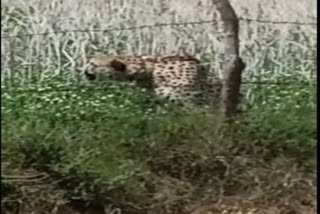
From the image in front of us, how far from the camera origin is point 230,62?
15.1ft

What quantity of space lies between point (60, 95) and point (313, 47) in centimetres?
126

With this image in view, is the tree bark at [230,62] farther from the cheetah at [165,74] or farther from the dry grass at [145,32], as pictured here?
the dry grass at [145,32]

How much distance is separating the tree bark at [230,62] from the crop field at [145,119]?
0.07 metres

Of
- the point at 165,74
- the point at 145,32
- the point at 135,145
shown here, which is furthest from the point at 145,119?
the point at 145,32

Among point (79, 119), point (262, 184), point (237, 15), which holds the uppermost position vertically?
point (237, 15)

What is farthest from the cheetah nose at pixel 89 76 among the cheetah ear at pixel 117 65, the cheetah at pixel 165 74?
the cheetah ear at pixel 117 65

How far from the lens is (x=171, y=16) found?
500cm

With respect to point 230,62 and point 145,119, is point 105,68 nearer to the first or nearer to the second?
point 145,119

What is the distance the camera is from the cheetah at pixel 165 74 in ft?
15.4

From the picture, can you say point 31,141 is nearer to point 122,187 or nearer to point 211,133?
point 122,187

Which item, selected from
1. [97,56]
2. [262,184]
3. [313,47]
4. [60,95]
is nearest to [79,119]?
[60,95]

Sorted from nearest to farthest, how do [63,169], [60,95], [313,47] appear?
[63,169] < [60,95] < [313,47]

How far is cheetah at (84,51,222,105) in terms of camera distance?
4.70 m

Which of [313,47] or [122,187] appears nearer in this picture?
[122,187]
